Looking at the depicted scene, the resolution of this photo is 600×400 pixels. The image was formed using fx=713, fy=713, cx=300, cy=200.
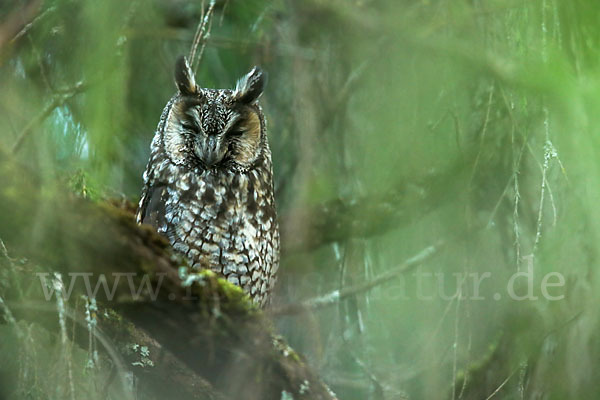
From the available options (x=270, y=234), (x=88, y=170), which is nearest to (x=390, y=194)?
(x=270, y=234)

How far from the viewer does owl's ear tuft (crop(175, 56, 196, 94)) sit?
85.5 inches

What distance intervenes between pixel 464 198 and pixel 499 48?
360 mm

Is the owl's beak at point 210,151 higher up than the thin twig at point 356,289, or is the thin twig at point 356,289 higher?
the owl's beak at point 210,151

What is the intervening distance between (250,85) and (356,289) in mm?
745

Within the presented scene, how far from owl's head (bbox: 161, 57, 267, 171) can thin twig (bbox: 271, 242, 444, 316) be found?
505mm

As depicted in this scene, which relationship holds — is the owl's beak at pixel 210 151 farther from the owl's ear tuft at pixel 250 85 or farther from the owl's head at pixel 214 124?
the owl's ear tuft at pixel 250 85

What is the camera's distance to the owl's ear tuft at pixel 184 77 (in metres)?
2.17

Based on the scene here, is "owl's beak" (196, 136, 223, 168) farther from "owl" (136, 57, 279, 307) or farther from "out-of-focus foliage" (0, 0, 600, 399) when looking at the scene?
"out-of-focus foliage" (0, 0, 600, 399)

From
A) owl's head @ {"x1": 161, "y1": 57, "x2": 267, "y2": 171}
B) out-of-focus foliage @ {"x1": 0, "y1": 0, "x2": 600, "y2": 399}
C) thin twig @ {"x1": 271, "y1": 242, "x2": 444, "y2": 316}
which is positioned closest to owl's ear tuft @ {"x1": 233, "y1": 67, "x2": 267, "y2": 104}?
owl's head @ {"x1": 161, "y1": 57, "x2": 267, "y2": 171}

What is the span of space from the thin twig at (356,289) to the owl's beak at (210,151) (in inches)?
22.4

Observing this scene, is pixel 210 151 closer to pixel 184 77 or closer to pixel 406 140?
pixel 184 77

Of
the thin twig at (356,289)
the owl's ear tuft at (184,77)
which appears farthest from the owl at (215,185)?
the thin twig at (356,289)

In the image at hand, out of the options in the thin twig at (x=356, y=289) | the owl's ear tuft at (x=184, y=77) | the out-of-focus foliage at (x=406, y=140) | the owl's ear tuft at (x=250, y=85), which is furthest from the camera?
the owl's ear tuft at (x=250, y=85)

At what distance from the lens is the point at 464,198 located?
5.52ft
